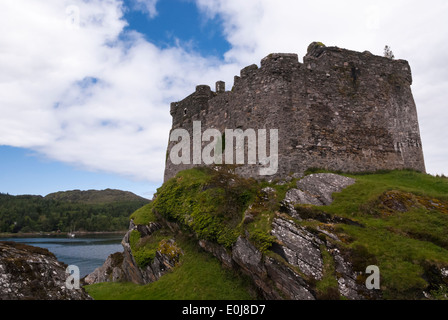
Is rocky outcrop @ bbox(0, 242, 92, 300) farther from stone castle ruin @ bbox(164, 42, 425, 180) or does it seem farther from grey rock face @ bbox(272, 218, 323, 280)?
stone castle ruin @ bbox(164, 42, 425, 180)

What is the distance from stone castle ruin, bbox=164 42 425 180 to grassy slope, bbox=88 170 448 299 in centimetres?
169

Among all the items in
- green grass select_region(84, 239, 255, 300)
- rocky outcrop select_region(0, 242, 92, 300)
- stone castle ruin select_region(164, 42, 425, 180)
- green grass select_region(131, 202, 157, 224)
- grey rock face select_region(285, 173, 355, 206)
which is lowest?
green grass select_region(84, 239, 255, 300)

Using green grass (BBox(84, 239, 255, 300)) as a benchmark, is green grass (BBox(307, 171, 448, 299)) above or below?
above

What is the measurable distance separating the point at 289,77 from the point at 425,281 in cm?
1160

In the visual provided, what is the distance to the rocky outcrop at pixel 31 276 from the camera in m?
7.17

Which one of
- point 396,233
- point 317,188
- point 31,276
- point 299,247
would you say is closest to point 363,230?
point 396,233

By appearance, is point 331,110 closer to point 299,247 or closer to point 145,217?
point 299,247

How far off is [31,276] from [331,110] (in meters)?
15.3

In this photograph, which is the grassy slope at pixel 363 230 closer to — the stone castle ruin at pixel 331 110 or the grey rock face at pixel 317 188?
the grey rock face at pixel 317 188

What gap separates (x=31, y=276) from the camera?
764 centimetres

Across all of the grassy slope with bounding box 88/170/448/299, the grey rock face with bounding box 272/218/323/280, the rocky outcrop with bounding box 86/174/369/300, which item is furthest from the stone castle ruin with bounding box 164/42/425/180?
the grey rock face with bounding box 272/218/323/280

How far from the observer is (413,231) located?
9.55 meters

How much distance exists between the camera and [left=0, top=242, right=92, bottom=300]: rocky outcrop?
7.17 metres

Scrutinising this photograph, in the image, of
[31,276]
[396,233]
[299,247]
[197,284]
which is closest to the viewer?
[31,276]
